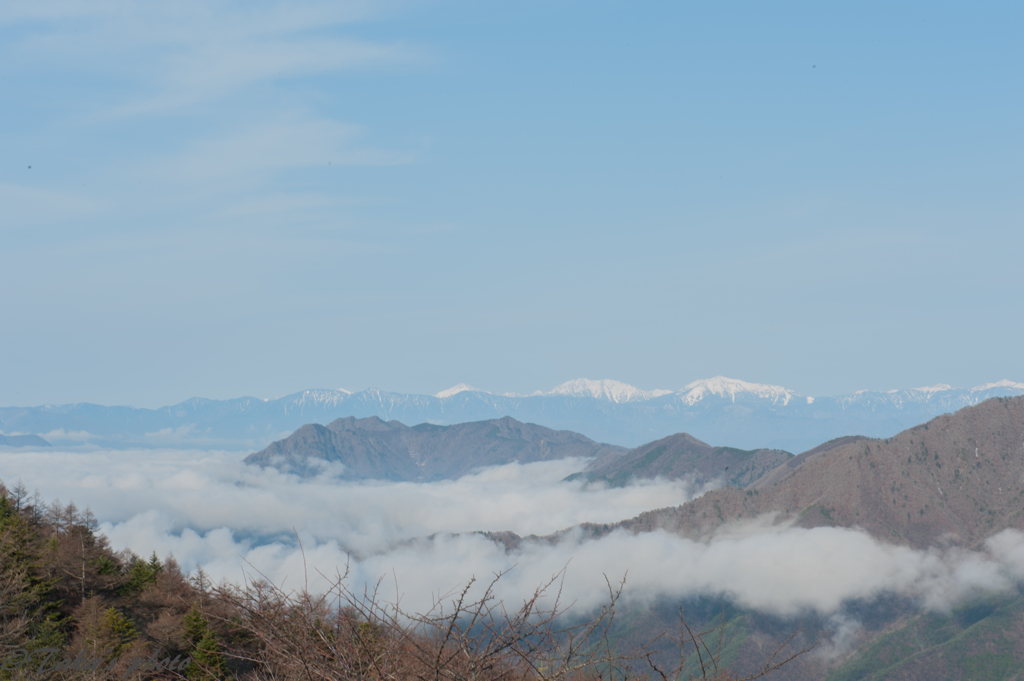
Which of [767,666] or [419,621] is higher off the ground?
[419,621]

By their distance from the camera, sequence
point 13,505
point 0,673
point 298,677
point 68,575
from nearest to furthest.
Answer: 1. point 298,677
2. point 0,673
3. point 68,575
4. point 13,505

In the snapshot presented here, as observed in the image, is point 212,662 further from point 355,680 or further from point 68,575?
point 355,680

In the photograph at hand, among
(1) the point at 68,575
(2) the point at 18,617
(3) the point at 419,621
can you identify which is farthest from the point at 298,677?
(1) the point at 68,575

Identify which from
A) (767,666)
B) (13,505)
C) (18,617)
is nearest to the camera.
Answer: (767,666)

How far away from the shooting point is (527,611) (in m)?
9.28

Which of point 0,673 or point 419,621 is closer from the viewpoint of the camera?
point 419,621

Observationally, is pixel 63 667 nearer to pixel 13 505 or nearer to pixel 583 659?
pixel 583 659

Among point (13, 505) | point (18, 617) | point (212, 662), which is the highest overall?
point (13, 505)

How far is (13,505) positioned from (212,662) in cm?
4303

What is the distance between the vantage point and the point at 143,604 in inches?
2299

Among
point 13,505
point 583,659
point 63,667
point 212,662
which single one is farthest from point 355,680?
point 13,505

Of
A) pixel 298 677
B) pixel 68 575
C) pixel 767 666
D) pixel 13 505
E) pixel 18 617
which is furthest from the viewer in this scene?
pixel 13 505

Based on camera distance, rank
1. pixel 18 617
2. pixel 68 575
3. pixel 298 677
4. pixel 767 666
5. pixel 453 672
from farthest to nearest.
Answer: pixel 68 575 < pixel 18 617 < pixel 767 666 < pixel 298 677 < pixel 453 672

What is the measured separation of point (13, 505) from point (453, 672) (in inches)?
3105
